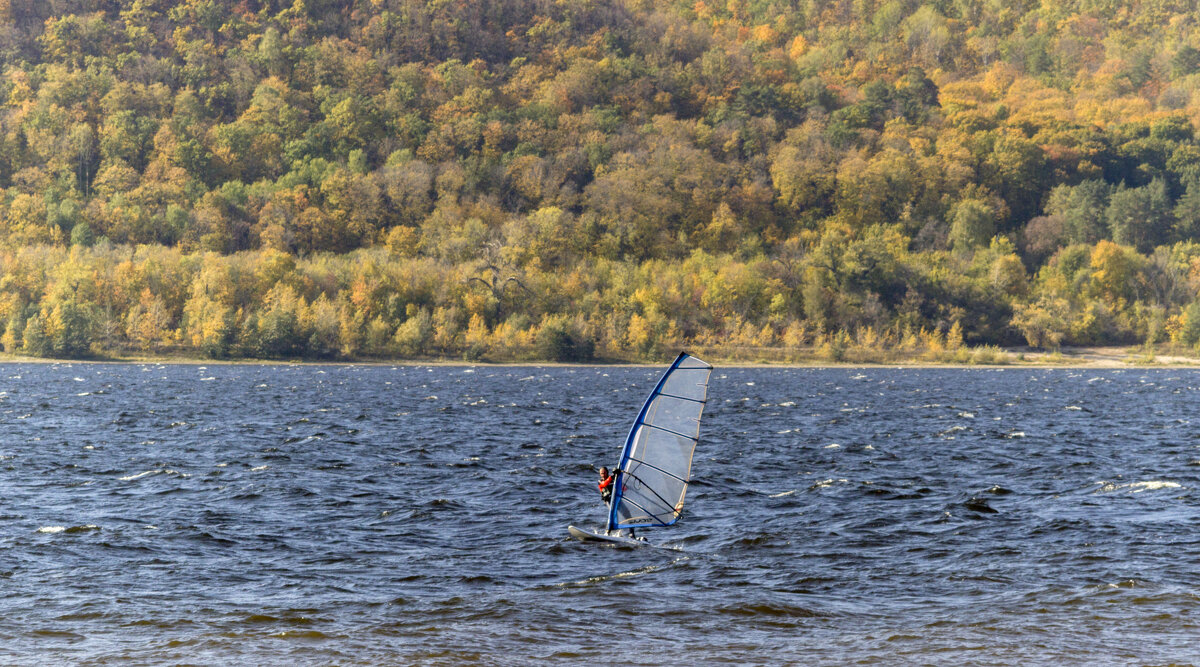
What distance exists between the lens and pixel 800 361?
19025 centimetres

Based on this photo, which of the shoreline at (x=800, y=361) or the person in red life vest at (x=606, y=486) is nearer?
the person in red life vest at (x=606, y=486)

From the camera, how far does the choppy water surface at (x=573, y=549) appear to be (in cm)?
1938

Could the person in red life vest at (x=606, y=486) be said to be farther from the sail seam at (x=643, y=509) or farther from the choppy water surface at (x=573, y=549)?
the choppy water surface at (x=573, y=549)

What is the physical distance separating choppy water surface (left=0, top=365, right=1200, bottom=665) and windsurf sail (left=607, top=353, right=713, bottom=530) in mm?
1212

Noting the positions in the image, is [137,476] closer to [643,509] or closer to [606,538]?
[606,538]

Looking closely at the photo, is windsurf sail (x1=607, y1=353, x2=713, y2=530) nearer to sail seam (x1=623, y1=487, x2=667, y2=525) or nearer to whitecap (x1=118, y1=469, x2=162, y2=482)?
sail seam (x1=623, y1=487, x2=667, y2=525)

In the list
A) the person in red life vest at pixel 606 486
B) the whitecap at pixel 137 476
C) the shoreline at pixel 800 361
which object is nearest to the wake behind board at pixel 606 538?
the person in red life vest at pixel 606 486

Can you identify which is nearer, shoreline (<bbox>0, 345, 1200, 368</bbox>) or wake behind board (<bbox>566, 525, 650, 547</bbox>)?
wake behind board (<bbox>566, 525, 650, 547</bbox>)

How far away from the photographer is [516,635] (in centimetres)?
1973

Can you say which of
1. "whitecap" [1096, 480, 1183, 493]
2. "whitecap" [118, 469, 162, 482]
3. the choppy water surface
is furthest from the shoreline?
"whitecap" [1096, 480, 1183, 493]

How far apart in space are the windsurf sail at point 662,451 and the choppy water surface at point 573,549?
47.7 inches

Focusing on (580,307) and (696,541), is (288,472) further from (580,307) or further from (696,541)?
(580,307)

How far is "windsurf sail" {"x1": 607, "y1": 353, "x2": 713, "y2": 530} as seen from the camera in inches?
1011

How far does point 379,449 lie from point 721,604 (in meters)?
30.8
